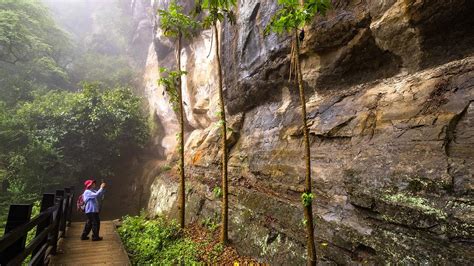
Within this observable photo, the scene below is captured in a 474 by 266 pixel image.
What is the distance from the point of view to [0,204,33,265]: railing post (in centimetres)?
377

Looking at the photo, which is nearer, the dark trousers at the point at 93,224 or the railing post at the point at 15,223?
the railing post at the point at 15,223

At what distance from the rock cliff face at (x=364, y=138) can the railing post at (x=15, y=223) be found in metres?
5.15

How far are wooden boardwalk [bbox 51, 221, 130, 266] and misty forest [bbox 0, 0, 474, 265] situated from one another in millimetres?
87

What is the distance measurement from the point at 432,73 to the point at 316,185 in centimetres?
355

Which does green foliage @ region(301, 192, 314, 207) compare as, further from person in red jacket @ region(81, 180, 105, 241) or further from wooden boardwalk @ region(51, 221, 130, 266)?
person in red jacket @ region(81, 180, 105, 241)

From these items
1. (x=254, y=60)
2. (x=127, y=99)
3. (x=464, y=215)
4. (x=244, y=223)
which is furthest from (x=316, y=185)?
(x=127, y=99)

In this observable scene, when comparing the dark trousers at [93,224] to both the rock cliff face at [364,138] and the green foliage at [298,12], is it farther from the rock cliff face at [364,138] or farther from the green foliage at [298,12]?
the green foliage at [298,12]

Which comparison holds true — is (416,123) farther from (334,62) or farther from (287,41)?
(287,41)

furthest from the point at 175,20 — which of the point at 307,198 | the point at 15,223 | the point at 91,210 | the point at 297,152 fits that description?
the point at 15,223

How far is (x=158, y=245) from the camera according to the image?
903cm

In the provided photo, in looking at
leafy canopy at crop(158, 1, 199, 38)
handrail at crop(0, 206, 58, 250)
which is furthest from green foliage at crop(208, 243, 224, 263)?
leafy canopy at crop(158, 1, 199, 38)

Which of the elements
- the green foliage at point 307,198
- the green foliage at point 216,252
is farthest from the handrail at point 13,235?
the green foliage at point 216,252

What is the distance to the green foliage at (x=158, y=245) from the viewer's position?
8.13 metres

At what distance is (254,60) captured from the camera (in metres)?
10.5
